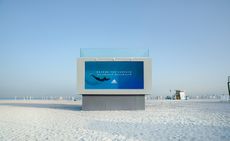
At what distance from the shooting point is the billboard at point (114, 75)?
1864 cm

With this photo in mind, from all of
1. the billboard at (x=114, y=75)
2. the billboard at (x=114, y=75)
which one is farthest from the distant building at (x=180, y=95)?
the billboard at (x=114, y=75)

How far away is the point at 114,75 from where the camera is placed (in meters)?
18.8

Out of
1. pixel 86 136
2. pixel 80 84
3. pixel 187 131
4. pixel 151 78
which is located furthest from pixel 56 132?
pixel 151 78

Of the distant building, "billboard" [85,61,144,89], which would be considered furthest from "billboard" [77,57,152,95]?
the distant building

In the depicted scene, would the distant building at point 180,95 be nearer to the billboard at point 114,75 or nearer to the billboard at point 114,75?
the billboard at point 114,75

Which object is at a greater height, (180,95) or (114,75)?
(114,75)

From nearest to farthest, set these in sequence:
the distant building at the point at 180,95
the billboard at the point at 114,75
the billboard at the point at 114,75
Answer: the billboard at the point at 114,75 < the billboard at the point at 114,75 < the distant building at the point at 180,95

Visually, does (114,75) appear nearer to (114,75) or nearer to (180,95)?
(114,75)

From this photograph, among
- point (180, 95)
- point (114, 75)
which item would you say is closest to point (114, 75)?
point (114, 75)

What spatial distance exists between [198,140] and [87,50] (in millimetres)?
12736

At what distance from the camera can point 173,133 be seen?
8.66 metres

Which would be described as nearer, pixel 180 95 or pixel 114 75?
pixel 114 75

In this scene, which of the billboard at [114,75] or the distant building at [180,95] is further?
the distant building at [180,95]

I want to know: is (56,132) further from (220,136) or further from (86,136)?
(220,136)
